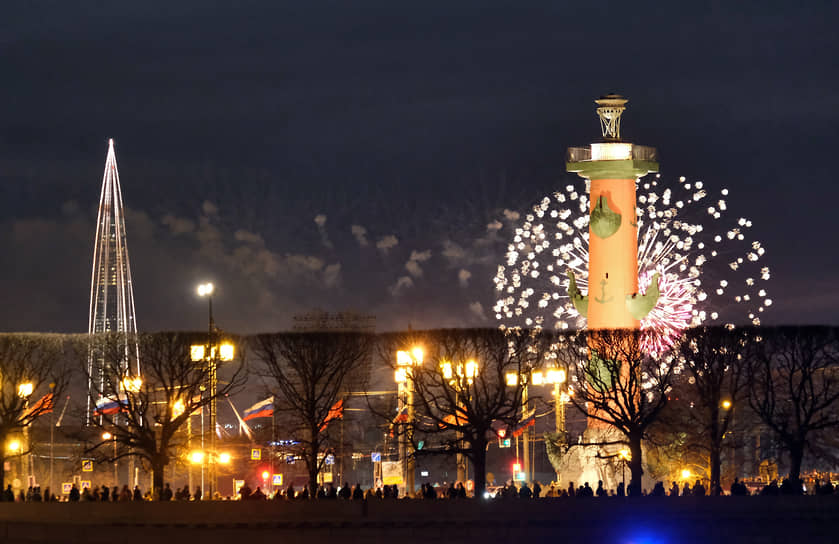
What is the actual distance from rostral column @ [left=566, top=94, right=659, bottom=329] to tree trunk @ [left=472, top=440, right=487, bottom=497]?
11.9 m

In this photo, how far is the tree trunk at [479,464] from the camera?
56375mm

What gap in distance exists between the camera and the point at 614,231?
6731 cm

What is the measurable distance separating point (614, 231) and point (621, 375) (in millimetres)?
6856

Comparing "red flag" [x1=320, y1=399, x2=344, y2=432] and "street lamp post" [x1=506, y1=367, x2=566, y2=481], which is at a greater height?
"street lamp post" [x1=506, y1=367, x2=566, y2=481]

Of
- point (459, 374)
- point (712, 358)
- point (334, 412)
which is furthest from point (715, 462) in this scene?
point (334, 412)

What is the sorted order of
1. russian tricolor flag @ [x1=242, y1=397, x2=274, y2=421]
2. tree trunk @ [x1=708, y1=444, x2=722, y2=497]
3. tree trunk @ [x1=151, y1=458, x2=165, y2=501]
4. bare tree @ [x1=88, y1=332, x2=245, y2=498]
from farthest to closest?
1. russian tricolor flag @ [x1=242, y1=397, x2=274, y2=421]
2. bare tree @ [x1=88, y1=332, x2=245, y2=498]
3. tree trunk @ [x1=708, y1=444, x2=722, y2=497]
4. tree trunk @ [x1=151, y1=458, x2=165, y2=501]

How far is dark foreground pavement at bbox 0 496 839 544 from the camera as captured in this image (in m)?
50.5

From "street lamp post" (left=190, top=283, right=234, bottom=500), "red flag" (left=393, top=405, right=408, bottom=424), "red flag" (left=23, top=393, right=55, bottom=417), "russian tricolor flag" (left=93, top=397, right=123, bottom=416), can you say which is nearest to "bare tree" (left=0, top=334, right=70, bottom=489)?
"red flag" (left=23, top=393, right=55, bottom=417)

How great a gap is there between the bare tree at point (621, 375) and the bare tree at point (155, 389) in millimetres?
13892

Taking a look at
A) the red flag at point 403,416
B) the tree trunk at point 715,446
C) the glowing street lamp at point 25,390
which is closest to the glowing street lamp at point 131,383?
the glowing street lamp at point 25,390

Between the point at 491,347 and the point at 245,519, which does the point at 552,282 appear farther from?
the point at 245,519

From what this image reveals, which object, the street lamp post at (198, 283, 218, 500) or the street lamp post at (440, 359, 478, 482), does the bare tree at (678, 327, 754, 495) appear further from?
the street lamp post at (198, 283, 218, 500)

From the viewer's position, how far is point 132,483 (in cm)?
8312

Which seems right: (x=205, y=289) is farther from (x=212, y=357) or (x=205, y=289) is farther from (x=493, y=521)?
(x=493, y=521)
